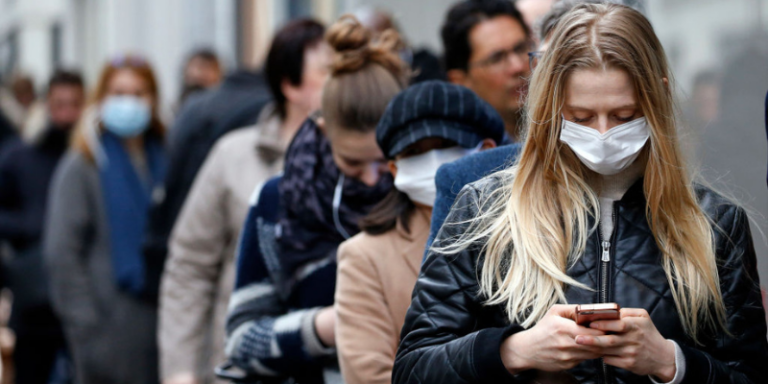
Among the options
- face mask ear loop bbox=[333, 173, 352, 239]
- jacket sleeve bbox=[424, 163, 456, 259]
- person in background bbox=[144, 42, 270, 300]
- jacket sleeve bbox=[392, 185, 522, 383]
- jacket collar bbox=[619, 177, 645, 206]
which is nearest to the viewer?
jacket sleeve bbox=[392, 185, 522, 383]

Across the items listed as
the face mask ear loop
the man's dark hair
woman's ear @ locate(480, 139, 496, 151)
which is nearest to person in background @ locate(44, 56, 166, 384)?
the man's dark hair

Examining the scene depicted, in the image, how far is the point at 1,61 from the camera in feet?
98.1

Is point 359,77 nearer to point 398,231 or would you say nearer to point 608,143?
point 398,231

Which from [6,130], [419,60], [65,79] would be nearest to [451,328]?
[419,60]

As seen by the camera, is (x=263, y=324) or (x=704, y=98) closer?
(x=263, y=324)

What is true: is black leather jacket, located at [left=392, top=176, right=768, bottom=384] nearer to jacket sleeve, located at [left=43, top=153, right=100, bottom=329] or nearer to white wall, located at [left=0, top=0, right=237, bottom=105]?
jacket sleeve, located at [left=43, top=153, right=100, bottom=329]

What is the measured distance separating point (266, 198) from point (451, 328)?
1404 millimetres

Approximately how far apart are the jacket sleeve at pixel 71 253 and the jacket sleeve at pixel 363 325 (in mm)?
3048

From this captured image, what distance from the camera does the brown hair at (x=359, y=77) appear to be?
3.40 meters

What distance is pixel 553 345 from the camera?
2.22m

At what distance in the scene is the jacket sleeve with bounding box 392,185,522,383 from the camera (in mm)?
2336

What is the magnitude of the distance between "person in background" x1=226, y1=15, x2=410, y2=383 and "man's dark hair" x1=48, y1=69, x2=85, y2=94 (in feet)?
15.7

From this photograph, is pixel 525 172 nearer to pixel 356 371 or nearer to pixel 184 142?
pixel 356 371

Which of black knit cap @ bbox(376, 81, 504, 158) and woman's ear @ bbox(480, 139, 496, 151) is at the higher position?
black knit cap @ bbox(376, 81, 504, 158)
